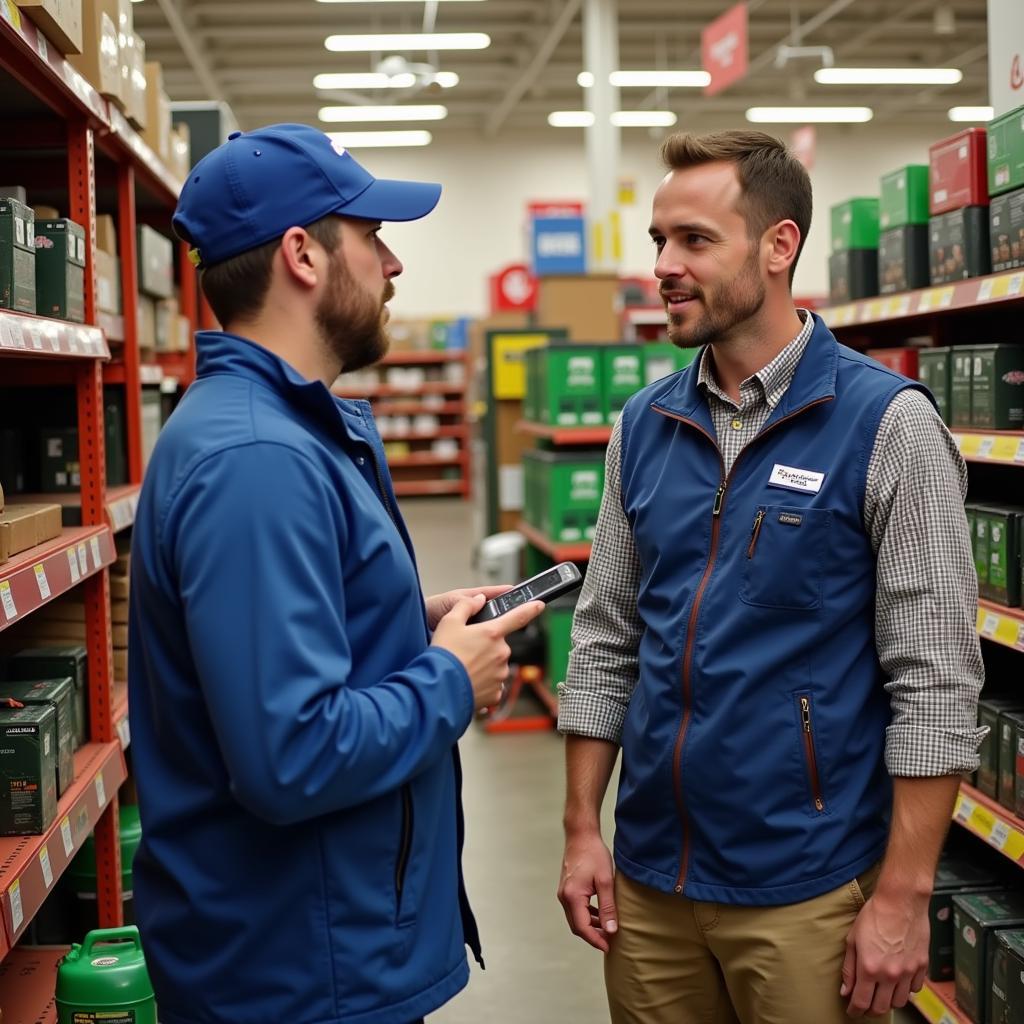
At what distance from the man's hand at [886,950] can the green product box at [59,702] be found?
1740 mm

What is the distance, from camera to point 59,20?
235 cm

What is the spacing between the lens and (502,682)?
1506 mm

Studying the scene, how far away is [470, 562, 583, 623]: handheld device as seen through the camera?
1.66 metres

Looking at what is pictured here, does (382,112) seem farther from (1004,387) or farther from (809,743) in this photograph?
(809,743)

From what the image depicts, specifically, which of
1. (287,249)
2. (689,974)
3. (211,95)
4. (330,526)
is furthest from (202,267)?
(211,95)

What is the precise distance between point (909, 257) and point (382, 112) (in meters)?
14.6

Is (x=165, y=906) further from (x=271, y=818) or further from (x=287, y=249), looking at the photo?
(x=287, y=249)

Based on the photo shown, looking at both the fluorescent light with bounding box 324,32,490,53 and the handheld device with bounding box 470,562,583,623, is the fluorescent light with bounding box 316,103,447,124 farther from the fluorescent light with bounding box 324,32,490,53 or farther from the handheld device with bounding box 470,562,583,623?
the handheld device with bounding box 470,562,583,623

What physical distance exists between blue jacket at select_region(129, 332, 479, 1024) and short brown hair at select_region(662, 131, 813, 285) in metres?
0.72

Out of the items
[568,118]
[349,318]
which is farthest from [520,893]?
[568,118]

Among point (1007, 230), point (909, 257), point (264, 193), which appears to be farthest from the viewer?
point (909, 257)

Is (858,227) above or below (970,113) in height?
below

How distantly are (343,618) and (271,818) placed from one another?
0.23 metres

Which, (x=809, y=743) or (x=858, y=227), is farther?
(x=858, y=227)
